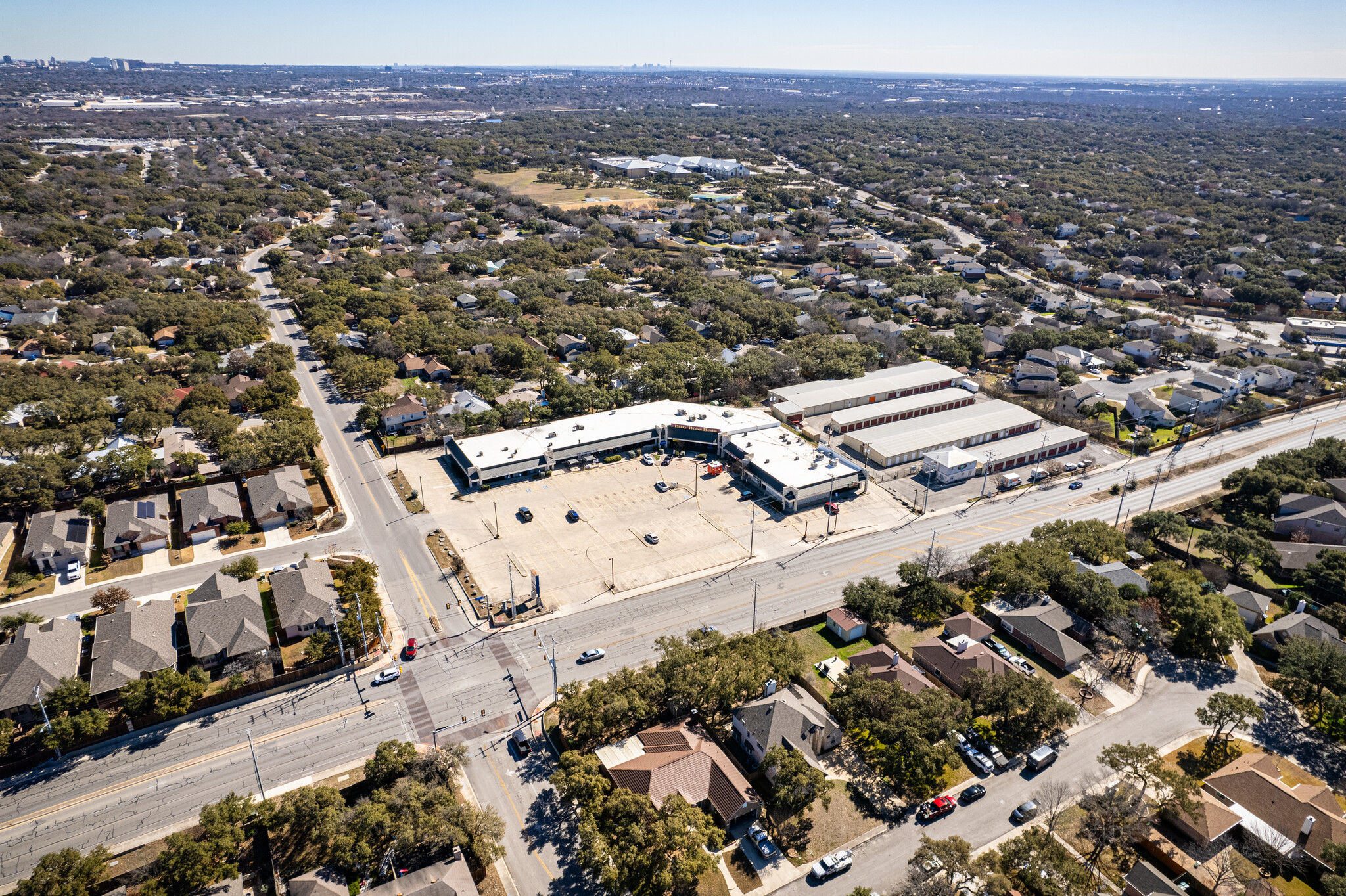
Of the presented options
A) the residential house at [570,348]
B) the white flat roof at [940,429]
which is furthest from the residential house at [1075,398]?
the residential house at [570,348]

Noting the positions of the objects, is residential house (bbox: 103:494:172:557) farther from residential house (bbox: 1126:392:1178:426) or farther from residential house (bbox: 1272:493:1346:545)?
residential house (bbox: 1126:392:1178:426)

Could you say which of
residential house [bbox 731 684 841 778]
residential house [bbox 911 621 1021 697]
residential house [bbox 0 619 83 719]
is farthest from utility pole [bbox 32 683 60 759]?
residential house [bbox 911 621 1021 697]

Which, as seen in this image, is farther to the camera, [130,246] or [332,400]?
[130,246]

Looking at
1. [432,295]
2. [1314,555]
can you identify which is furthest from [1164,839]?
[432,295]

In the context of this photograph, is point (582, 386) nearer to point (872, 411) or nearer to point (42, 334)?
point (872, 411)

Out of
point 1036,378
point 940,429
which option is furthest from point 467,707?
point 1036,378

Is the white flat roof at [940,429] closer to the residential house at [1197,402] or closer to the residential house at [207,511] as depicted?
the residential house at [1197,402]

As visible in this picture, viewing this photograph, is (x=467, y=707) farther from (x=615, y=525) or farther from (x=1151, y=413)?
(x=1151, y=413)
